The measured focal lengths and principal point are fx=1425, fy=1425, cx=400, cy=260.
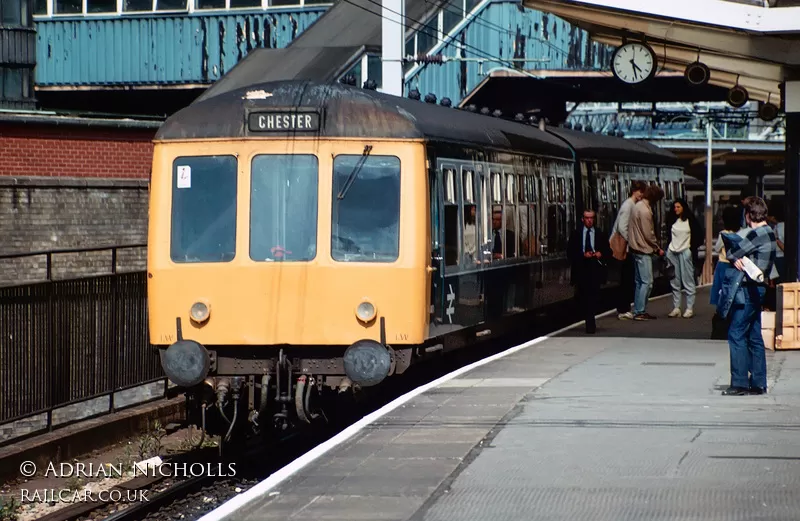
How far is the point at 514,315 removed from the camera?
51.6 feet

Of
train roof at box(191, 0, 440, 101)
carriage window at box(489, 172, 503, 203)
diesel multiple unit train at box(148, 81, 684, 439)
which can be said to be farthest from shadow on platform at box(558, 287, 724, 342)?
train roof at box(191, 0, 440, 101)

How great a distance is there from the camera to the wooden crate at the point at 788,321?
14664 millimetres

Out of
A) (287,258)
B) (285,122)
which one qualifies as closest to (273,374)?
(287,258)

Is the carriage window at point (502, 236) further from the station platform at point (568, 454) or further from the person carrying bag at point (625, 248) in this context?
the person carrying bag at point (625, 248)

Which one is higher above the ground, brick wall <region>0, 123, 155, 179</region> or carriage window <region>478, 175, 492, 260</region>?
brick wall <region>0, 123, 155, 179</region>

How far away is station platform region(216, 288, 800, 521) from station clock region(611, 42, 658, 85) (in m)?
7.35

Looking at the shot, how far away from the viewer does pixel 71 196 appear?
18.0 meters

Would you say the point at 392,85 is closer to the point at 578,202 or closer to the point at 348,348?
the point at 578,202

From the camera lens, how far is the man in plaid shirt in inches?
440

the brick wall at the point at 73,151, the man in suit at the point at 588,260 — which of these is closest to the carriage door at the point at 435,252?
the man in suit at the point at 588,260

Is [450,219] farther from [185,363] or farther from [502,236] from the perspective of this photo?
[185,363]

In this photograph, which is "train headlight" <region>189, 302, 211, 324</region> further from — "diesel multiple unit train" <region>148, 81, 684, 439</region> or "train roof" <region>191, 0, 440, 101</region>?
"train roof" <region>191, 0, 440, 101</region>

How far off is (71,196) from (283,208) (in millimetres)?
7178

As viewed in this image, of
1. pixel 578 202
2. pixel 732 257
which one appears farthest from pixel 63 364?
pixel 578 202
